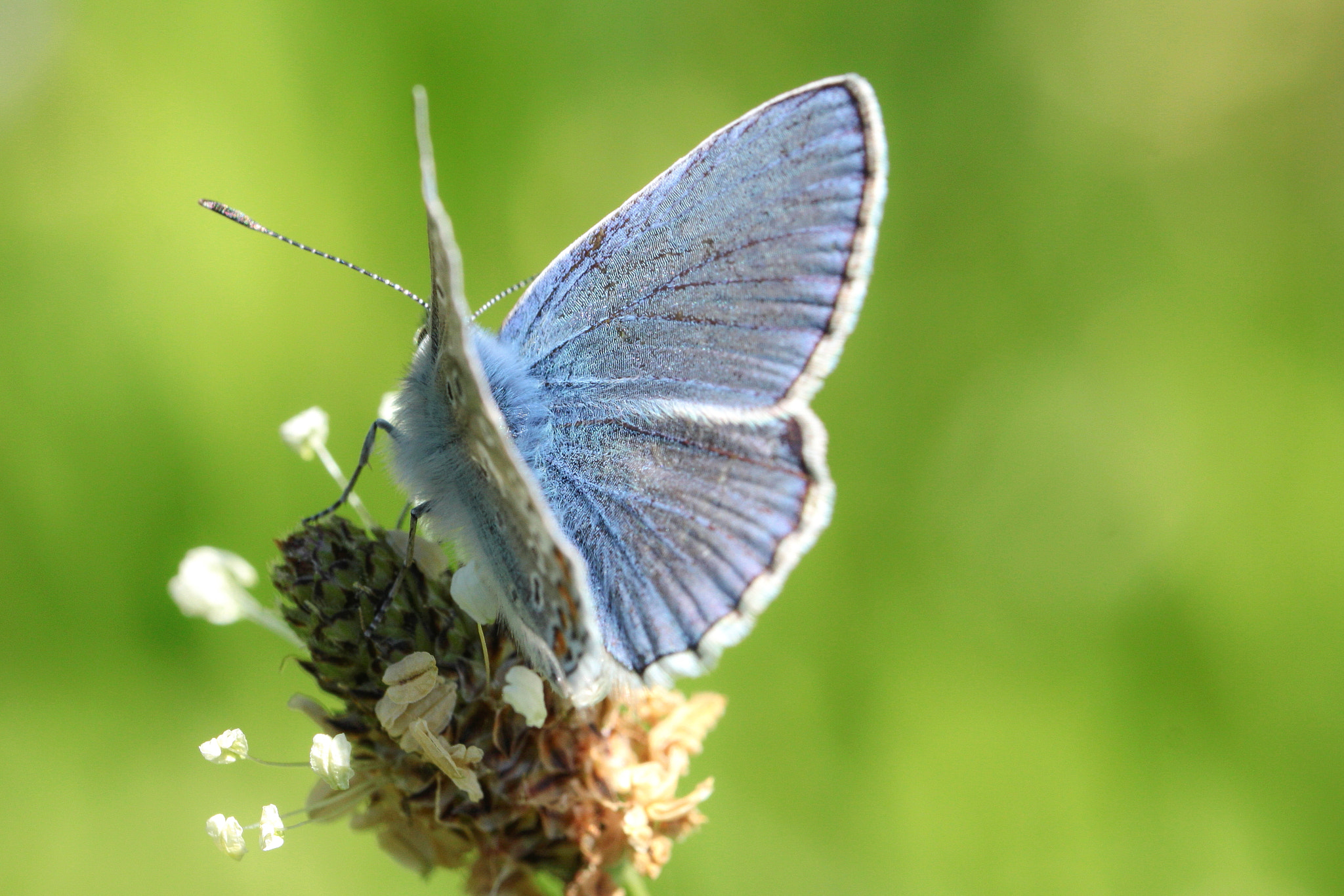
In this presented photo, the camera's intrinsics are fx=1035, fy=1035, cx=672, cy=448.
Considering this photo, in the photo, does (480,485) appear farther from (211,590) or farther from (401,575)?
(211,590)

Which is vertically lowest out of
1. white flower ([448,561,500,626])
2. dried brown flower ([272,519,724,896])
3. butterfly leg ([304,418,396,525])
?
dried brown flower ([272,519,724,896])

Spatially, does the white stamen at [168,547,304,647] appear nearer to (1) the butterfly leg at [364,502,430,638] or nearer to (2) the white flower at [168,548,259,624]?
(2) the white flower at [168,548,259,624]

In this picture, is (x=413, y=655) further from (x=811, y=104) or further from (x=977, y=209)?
(x=977, y=209)

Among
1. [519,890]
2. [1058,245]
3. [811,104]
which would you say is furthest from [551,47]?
[519,890]

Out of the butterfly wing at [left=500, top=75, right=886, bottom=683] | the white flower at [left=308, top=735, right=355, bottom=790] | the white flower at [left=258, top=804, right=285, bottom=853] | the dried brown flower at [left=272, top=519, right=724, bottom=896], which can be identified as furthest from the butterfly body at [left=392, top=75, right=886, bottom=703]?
the white flower at [left=258, top=804, right=285, bottom=853]

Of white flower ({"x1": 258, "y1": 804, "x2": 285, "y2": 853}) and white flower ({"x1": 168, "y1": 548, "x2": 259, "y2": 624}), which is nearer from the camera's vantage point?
white flower ({"x1": 258, "y1": 804, "x2": 285, "y2": 853})

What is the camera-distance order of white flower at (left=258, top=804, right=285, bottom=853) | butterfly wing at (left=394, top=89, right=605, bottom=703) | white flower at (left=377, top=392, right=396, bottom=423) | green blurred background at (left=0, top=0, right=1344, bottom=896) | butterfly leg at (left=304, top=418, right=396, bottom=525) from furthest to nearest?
1. green blurred background at (left=0, top=0, right=1344, bottom=896)
2. white flower at (left=377, top=392, right=396, bottom=423)
3. butterfly leg at (left=304, top=418, right=396, bottom=525)
4. white flower at (left=258, top=804, right=285, bottom=853)
5. butterfly wing at (left=394, top=89, right=605, bottom=703)
